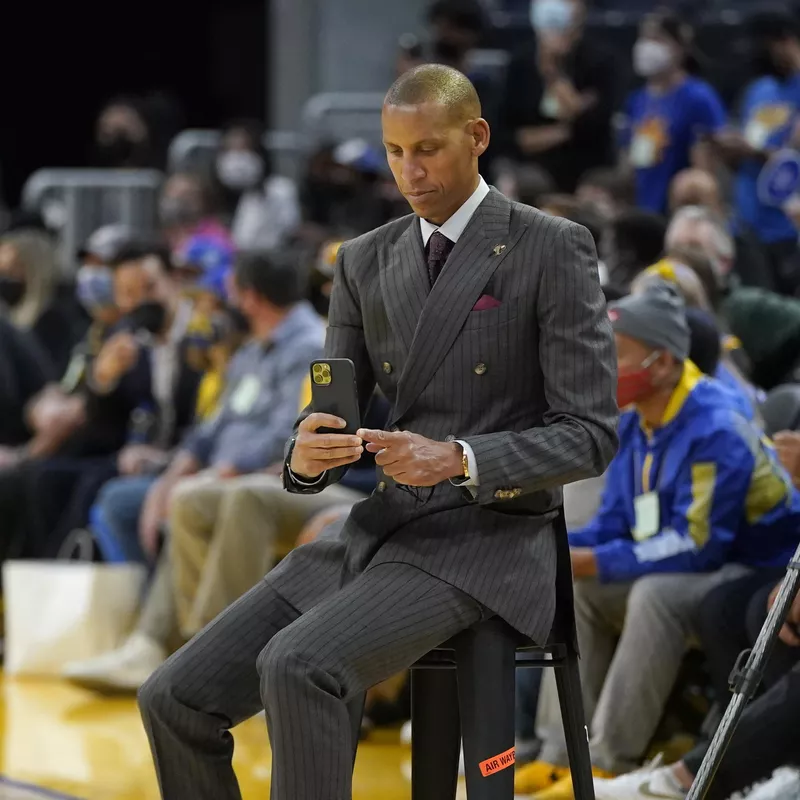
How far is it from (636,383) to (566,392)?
1.29 meters

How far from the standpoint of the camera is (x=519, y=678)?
177 inches

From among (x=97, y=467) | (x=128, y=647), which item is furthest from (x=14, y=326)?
(x=128, y=647)

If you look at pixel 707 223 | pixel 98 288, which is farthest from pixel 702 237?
pixel 98 288

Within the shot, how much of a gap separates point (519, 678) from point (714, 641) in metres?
0.77

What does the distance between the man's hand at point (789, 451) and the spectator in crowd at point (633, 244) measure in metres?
1.74

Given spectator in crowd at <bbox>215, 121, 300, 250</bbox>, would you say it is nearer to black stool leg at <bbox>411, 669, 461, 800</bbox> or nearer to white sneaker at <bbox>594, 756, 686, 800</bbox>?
white sneaker at <bbox>594, 756, 686, 800</bbox>

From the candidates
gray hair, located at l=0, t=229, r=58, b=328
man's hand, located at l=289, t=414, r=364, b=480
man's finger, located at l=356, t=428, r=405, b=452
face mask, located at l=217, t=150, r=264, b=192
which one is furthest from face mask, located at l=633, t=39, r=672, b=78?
man's finger, located at l=356, t=428, r=405, b=452

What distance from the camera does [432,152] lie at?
2.75m

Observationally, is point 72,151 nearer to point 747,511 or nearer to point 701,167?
point 701,167

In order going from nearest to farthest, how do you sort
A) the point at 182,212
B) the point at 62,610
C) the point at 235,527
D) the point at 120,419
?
the point at 235,527 < the point at 62,610 < the point at 120,419 < the point at 182,212

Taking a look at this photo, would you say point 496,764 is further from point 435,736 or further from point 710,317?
point 710,317

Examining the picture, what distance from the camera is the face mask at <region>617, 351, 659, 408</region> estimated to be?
3961 mm

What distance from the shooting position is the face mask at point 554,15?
8.06m

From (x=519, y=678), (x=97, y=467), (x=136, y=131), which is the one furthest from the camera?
(x=136, y=131)
